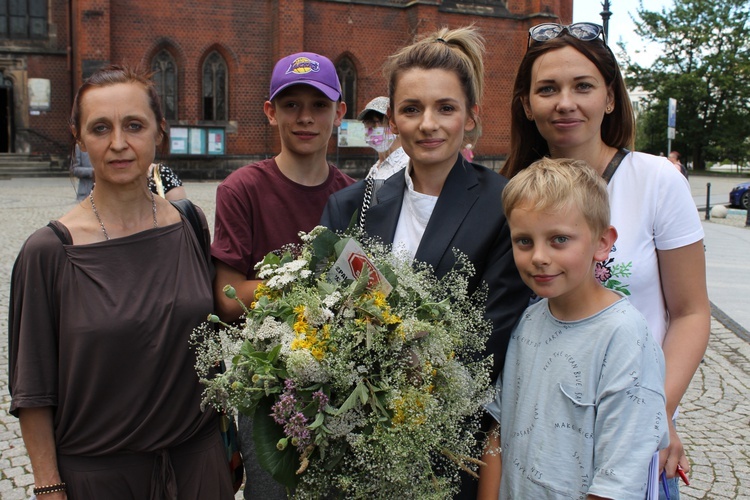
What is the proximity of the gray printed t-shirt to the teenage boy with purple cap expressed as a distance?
1162 mm

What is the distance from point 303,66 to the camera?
10.5ft

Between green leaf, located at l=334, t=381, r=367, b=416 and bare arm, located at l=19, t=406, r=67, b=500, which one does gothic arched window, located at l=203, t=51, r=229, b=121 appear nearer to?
bare arm, located at l=19, t=406, r=67, b=500

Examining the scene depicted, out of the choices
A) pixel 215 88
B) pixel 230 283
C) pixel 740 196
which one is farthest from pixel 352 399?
pixel 215 88

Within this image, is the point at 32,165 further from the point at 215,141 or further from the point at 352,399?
the point at 352,399

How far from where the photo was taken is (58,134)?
3209 centimetres

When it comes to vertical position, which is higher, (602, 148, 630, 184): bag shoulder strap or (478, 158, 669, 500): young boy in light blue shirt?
(602, 148, 630, 184): bag shoulder strap

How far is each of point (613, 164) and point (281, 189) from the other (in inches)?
56.4

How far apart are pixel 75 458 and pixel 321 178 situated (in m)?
1.61

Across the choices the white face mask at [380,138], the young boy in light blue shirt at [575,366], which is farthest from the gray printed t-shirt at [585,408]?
the white face mask at [380,138]

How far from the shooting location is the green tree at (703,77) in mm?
47250

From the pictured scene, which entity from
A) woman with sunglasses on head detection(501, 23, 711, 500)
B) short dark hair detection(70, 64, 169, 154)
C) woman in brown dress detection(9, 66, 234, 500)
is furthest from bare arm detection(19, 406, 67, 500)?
woman with sunglasses on head detection(501, 23, 711, 500)

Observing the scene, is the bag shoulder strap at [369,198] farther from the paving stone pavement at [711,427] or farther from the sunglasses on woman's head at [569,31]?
the paving stone pavement at [711,427]

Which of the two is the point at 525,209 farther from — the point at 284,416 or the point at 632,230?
the point at 284,416

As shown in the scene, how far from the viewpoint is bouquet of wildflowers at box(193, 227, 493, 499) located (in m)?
1.96
